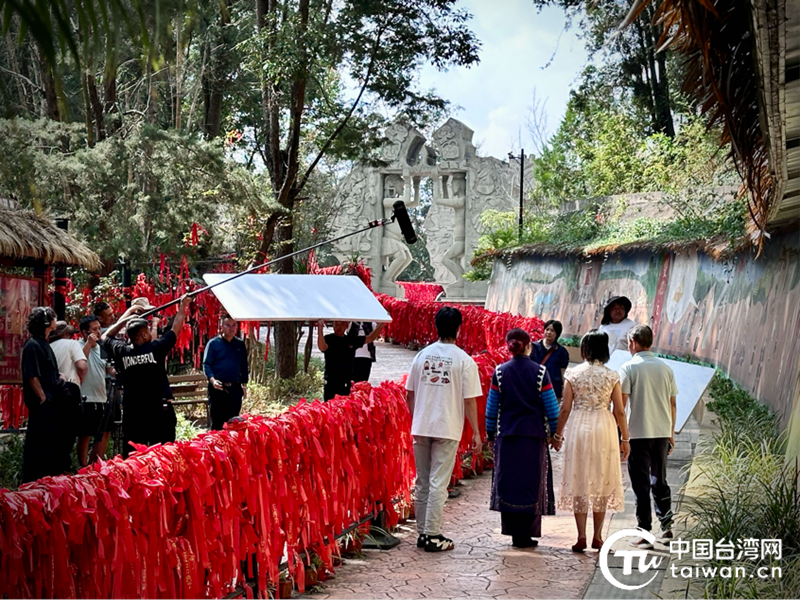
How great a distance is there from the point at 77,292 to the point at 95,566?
13.3 metres

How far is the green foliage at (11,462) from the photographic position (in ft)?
29.8

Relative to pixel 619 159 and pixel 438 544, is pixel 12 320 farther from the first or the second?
pixel 619 159

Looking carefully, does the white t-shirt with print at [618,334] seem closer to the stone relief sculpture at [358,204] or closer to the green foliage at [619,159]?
the green foliage at [619,159]

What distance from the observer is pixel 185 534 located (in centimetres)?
510

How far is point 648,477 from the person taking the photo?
7.41 meters

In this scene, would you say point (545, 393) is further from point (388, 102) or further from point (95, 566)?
point (388, 102)

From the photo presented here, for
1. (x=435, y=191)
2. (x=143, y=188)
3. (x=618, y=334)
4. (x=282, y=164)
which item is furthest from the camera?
(x=435, y=191)

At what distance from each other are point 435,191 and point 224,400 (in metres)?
33.2

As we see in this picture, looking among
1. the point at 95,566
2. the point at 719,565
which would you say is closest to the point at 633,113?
the point at 719,565

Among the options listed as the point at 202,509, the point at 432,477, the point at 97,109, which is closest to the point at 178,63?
the point at 97,109

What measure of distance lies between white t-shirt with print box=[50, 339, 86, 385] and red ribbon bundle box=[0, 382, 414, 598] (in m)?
3.06

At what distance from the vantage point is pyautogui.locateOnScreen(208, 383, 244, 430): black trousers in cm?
1069

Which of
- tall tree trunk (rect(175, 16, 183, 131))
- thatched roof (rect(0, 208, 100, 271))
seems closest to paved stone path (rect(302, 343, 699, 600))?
tall tree trunk (rect(175, 16, 183, 131))

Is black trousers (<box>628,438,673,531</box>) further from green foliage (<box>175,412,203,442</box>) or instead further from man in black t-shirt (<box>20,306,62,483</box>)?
green foliage (<box>175,412,203,442</box>)
